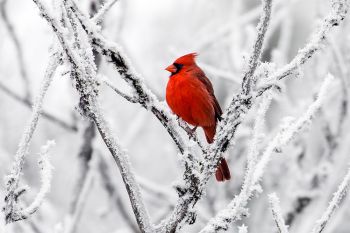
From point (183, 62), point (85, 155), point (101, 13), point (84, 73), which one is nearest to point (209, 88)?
point (183, 62)

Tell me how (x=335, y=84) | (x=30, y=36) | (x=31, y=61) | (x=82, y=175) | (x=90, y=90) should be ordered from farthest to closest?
(x=31, y=61) → (x=30, y=36) → (x=335, y=84) → (x=82, y=175) → (x=90, y=90)

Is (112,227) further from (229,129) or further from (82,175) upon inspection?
(229,129)

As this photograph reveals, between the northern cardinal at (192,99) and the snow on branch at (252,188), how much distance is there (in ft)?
3.55

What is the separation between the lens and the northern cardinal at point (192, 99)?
122 inches

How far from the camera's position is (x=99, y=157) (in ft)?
14.8

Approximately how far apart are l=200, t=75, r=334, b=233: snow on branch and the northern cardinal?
3.55 feet

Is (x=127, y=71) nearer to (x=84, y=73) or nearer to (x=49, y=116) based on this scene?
(x=84, y=73)

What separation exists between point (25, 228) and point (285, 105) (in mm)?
2337

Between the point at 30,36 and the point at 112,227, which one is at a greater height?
the point at 30,36

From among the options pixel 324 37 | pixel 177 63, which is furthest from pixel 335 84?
pixel 324 37

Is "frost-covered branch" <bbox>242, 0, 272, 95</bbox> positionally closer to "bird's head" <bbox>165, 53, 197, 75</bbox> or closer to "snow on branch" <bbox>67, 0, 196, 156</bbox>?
"snow on branch" <bbox>67, 0, 196, 156</bbox>

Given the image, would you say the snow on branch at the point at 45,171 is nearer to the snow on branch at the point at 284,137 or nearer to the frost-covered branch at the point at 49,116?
the snow on branch at the point at 284,137

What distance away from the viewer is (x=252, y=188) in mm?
1866

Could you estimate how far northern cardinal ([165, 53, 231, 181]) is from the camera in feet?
10.1
